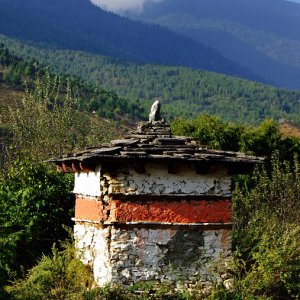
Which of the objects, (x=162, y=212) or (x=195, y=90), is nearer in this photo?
(x=162, y=212)

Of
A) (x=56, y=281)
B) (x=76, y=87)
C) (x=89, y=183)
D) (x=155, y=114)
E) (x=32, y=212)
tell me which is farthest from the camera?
(x=76, y=87)

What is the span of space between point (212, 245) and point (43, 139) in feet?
51.8

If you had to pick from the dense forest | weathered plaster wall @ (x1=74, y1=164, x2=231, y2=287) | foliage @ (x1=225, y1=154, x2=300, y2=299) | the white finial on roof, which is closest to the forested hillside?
the dense forest

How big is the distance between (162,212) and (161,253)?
2.44 ft

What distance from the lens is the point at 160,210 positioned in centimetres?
1392

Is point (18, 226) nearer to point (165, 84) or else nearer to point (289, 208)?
point (289, 208)

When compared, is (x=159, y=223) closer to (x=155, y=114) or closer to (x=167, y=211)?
(x=167, y=211)

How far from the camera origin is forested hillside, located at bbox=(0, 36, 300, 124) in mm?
149750

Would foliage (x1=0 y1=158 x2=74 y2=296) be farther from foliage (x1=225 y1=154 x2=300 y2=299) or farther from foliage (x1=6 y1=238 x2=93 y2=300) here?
foliage (x1=225 y1=154 x2=300 y2=299)

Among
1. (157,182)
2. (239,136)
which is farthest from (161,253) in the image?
(239,136)

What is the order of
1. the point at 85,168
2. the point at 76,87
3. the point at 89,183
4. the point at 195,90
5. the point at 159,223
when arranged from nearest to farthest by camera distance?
the point at 159,223 < the point at 85,168 < the point at 89,183 < the point at 76,87 < the point at 195,90

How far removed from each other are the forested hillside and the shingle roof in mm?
119695

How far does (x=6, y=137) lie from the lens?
47594mm

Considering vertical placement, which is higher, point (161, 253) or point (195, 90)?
point (195, 90)
